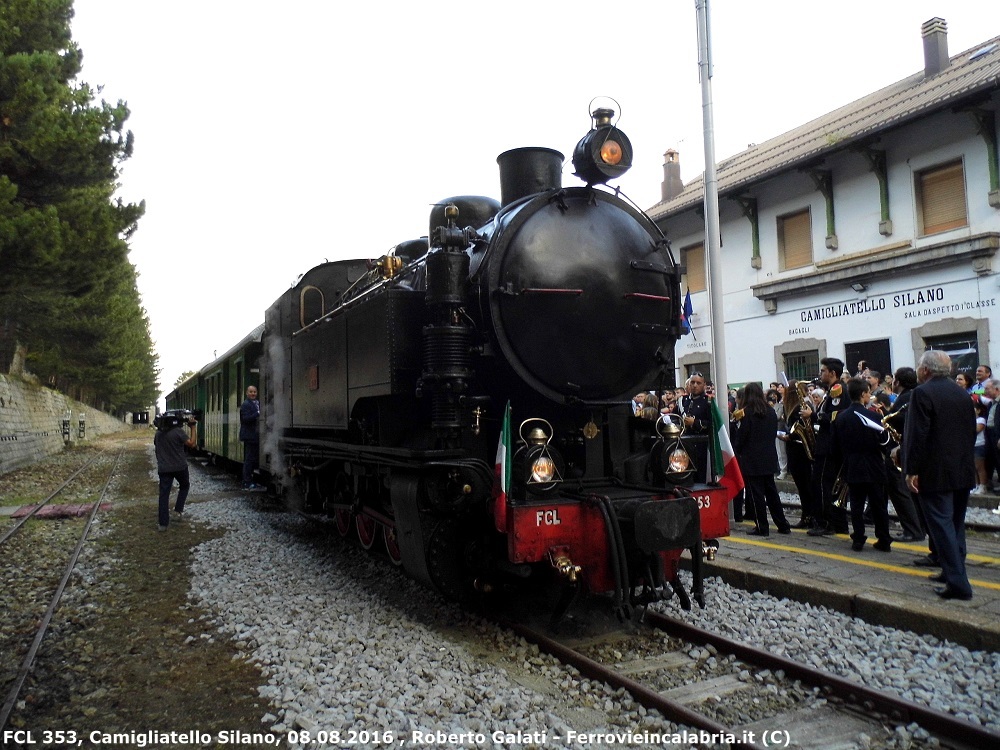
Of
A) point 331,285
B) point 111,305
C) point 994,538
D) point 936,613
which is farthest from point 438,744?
point 111,305

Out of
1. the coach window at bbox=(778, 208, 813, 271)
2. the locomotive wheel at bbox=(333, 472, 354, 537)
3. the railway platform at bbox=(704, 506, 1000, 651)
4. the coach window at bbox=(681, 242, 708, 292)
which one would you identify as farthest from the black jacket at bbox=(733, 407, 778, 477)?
the coach window at bbox=(681, 242, 708, 292)

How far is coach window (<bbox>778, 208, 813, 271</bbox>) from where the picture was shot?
13.5 meters

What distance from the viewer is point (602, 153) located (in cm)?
454

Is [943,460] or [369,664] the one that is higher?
[943,460]

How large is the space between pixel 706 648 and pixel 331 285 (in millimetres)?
5045

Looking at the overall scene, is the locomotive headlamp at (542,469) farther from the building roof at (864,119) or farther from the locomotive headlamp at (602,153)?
the building roof at (864,119)

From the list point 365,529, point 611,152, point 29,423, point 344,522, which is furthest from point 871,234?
point 29,423

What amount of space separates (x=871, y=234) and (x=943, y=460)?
30.3 feet

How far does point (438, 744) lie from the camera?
2832 millimetres

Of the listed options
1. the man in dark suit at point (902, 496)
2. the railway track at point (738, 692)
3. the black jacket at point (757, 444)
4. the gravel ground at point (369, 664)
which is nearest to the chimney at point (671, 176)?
the black jacket at point (757, 444)

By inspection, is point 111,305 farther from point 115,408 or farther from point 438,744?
point 115,408

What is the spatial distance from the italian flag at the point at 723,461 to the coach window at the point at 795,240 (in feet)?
33.2

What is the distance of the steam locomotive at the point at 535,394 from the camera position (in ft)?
12.7

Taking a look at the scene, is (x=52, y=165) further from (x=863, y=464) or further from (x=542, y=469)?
(x=863, y=464)
